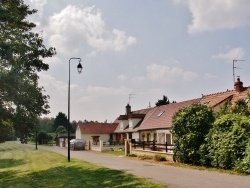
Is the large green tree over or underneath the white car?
over

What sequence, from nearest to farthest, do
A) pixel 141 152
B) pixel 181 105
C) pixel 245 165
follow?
pixel 245 165 → pixel 141 152 → pixel 181 105

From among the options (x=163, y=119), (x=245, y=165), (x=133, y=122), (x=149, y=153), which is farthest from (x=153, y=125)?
(x=245, y=165)

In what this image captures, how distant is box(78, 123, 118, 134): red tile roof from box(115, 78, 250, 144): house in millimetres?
6891

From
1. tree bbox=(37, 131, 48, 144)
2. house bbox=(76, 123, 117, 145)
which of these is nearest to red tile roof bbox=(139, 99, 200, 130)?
house bbox=(76, 123, 117, 145)

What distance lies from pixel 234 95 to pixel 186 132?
526 inches

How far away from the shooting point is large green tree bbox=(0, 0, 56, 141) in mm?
21734

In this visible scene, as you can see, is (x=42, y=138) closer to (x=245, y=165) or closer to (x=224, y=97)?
(x=224, y=97)

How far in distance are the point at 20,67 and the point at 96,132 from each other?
44312mm

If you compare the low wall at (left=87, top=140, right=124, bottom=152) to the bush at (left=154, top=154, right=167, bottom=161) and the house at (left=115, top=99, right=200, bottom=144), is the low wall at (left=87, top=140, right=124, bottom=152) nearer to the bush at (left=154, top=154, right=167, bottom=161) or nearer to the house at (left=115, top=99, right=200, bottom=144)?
the house at (left=115, top=99, right=200, bottom=144)

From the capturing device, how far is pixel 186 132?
23.6 m

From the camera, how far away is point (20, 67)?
22812 millimetres

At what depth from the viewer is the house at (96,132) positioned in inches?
2590

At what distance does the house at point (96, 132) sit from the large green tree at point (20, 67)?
134 feet

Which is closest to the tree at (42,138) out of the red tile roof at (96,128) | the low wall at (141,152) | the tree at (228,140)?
the red tile roof at (96,128)
